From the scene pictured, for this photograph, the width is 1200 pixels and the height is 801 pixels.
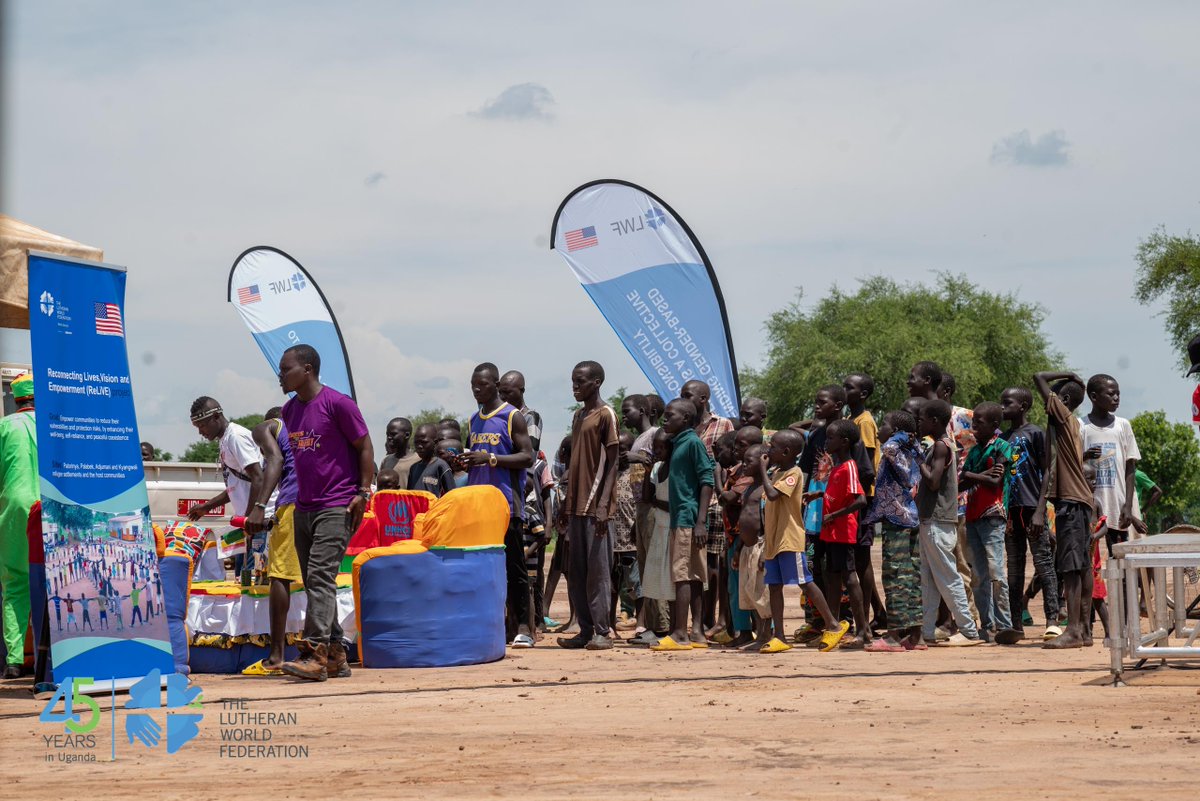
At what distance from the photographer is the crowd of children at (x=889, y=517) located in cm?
1030

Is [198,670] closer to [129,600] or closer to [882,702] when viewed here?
Result: [129,600]

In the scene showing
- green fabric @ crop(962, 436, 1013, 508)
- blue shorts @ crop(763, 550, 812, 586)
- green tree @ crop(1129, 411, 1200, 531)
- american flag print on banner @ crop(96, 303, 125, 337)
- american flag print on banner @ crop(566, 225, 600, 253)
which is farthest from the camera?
green tree @ crop(1129, 411, 1200, 531)

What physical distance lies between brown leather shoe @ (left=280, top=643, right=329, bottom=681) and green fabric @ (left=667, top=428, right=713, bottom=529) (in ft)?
9.87

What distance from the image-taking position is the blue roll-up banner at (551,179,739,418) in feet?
42.8

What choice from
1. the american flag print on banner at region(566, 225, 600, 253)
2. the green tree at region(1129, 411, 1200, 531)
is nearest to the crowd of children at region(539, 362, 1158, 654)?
the american flag print on banner at region(566, 225, 600, 253)

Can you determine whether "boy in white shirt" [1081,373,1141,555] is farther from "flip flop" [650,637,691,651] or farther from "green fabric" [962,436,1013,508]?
"flip flop" [650,637,691,651]

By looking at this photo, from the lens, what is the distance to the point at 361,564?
941 cm

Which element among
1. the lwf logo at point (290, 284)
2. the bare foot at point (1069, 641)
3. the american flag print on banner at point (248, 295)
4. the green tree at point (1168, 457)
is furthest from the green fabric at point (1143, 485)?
the green tree at point (1168, 457)

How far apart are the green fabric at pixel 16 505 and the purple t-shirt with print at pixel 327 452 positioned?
1.63m

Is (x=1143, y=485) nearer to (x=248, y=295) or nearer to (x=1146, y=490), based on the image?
(x=1146, y=490)

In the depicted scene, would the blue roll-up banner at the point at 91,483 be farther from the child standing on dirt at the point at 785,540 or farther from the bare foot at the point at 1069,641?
the bare foot at the point at 1069,641

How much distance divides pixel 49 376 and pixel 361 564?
2555mm

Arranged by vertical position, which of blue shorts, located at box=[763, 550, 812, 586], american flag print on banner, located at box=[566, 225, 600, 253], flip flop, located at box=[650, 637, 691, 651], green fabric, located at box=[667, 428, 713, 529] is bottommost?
flip flop, located at box=[650, 637, 691, 651]

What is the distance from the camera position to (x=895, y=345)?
47.0 m
